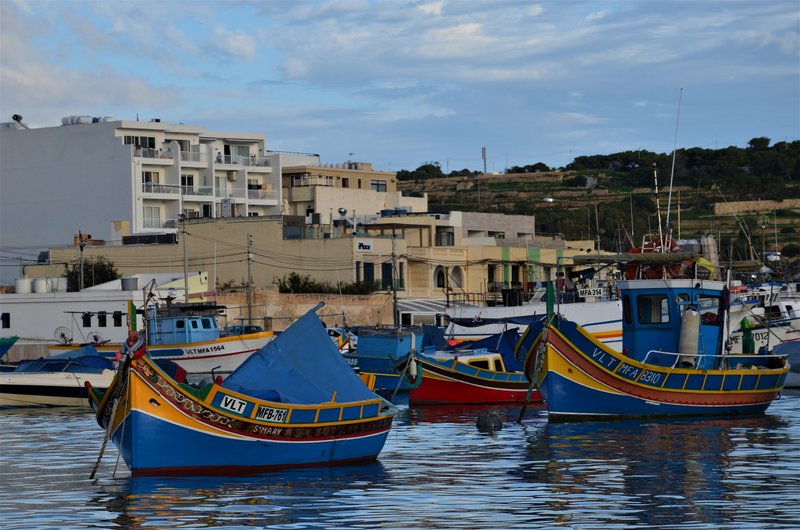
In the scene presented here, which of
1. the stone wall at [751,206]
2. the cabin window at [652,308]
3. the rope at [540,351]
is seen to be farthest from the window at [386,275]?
the stone wall at [751,206]

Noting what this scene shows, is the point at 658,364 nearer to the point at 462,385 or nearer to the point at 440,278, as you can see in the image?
the point at 462,385

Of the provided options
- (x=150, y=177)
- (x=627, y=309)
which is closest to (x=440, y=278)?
(x=150, y=177)

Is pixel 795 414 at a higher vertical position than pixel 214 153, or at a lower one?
lower

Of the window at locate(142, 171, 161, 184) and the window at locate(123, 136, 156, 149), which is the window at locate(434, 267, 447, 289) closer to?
the window at locate(142, 171, 161, 184)

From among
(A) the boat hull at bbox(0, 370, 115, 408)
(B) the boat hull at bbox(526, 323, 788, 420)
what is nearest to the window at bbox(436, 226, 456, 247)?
(A) the boat hull at bbox(0, 370, 115, 408)

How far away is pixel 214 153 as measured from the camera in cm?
10631

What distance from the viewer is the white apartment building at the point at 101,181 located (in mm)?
99188

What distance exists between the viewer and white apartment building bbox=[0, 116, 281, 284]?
325ft

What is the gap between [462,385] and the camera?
150ft

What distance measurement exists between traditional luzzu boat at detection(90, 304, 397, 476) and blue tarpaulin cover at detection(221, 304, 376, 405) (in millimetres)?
20

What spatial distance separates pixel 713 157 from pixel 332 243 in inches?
4043

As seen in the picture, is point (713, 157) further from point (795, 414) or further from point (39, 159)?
point (795, 414)

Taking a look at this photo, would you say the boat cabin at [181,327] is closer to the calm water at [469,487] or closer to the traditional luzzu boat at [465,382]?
the traditional luzzu boat at [465,382]

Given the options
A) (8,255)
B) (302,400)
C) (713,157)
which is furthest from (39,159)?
(713,157)
